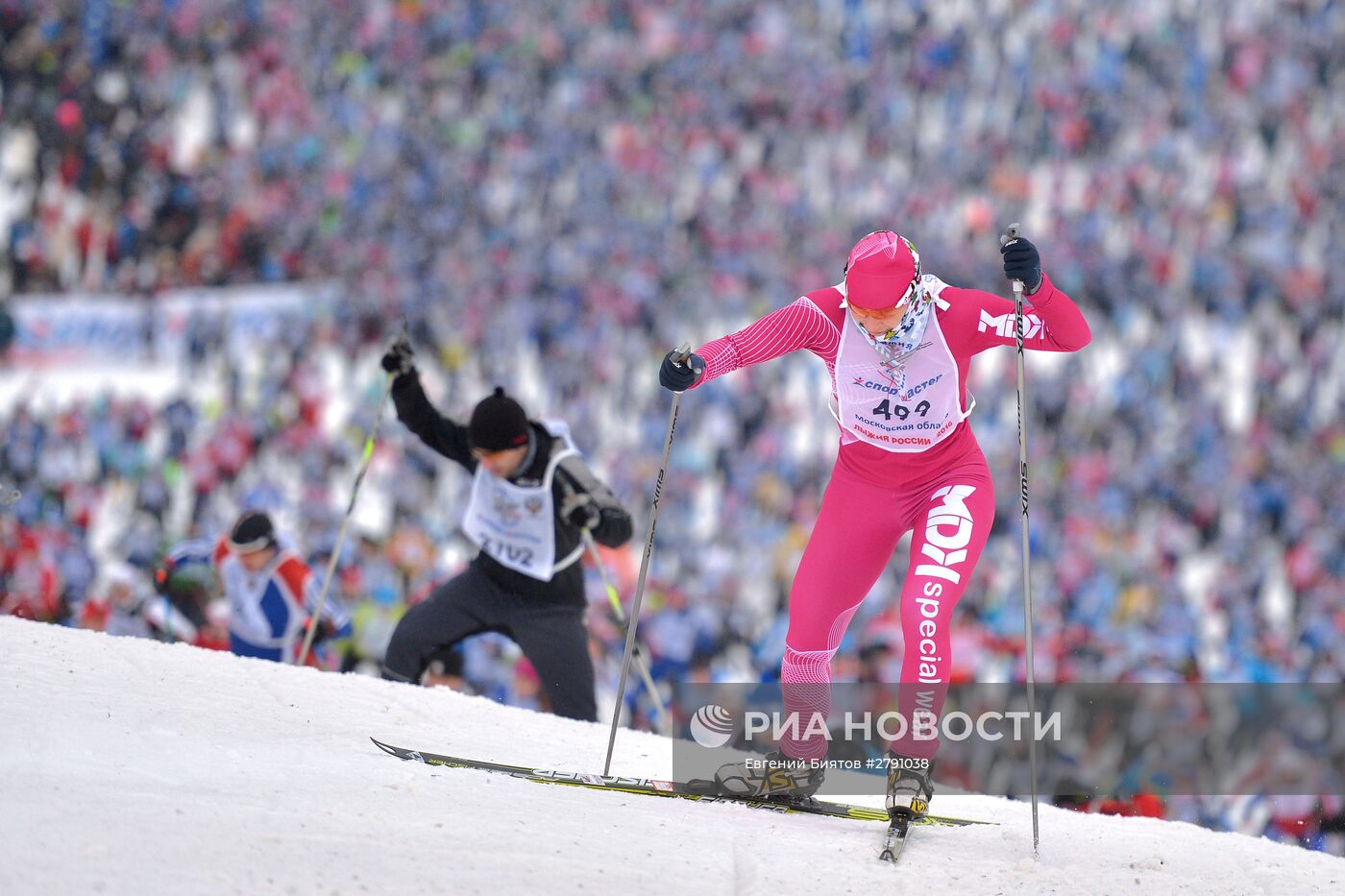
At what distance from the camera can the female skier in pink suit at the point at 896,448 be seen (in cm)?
523

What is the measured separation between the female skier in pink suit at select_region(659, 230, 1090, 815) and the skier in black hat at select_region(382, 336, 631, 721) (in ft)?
6.20

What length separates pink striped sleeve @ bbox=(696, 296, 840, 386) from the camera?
548 centimetres

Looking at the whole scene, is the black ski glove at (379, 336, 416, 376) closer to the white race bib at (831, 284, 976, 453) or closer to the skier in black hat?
the skier in black hat

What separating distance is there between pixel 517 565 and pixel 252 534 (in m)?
2.09

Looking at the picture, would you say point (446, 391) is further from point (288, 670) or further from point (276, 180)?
point (288, 670)

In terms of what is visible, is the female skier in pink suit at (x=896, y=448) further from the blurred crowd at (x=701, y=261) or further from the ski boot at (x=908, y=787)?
the blurred crowd at (x=701, y=261)

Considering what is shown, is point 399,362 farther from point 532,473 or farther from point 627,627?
point 627,627

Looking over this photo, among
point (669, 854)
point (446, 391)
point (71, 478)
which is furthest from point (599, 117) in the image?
point (669, 854)

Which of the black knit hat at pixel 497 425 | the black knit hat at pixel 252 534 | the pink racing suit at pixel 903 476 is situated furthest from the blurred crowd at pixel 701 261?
the pink racing suit at pixel 903 476

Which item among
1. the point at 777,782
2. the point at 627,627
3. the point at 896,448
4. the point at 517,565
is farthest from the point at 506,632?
the point at 896,448

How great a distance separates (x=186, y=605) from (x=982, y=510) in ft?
19.3

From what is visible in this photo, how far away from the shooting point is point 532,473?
745 cm

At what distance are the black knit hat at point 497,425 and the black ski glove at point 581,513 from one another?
0.40 m

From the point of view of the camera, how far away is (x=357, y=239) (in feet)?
69.4
